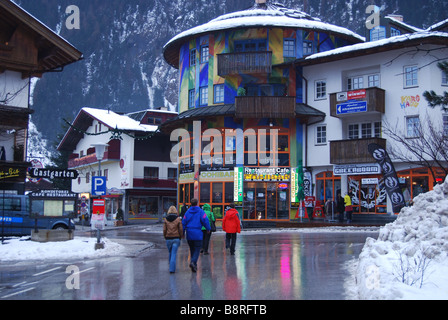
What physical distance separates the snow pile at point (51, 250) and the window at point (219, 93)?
21929mm

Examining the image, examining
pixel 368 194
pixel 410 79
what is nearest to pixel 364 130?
pixel 368 194

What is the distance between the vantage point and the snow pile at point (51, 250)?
16781mm

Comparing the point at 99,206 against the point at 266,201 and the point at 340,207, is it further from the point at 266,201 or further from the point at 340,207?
the point at 266,201

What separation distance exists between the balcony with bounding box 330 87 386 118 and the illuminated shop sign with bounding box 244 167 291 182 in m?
5.24

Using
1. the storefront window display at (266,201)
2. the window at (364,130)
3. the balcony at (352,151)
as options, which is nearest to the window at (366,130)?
the window at (364,130)

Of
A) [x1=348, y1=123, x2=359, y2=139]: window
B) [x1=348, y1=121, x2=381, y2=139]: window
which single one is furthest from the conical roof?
[x1=348, y1=121, x2=381, y2=139]: window

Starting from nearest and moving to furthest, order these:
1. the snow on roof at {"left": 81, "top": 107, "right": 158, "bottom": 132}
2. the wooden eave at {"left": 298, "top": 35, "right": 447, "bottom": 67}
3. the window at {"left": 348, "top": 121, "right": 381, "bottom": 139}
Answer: the wooden eave at {"left": 298, "top": 35, "right": 447, "bottom": 67}
the window at {"left": 348, "top": 121, "right": 381, "bottom": 139}
the snow on roof at {"left": 81, "top": 107, "right": 158, "bottom": 132}

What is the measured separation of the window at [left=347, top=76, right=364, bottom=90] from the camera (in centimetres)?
3689

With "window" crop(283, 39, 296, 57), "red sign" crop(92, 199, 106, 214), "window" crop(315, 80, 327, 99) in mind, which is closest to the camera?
"red sign" crop(92, 199, 106, 214)

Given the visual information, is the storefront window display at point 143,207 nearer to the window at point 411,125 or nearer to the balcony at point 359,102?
the balcony at point 359,102

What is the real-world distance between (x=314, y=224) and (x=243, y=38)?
47.7 ft

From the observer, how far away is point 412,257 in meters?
9.97

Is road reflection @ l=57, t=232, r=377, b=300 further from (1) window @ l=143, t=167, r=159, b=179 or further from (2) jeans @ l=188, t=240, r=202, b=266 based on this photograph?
(1) window @ l=143, t=167, r=159, b=179
